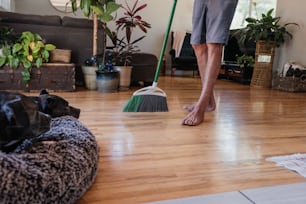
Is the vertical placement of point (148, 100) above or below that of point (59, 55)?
below

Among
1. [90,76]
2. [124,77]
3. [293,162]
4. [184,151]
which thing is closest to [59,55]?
[90,76]

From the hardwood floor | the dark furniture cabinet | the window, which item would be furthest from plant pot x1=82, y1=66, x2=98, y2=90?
the window

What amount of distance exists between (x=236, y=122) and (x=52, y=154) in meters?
1.30

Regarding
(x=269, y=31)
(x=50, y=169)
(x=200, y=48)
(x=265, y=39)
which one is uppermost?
(x=269, y=31)

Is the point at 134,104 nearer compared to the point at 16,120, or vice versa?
the point at 16,120

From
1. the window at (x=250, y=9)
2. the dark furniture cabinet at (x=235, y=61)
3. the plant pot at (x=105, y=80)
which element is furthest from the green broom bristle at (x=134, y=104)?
the window at (x=250, y=9)

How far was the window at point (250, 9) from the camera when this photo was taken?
214 inches

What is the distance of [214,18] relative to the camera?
1.85 m

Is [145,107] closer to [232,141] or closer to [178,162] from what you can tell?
[232,141]

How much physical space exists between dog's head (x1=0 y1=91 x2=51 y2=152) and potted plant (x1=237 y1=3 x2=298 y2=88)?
398 centimetres

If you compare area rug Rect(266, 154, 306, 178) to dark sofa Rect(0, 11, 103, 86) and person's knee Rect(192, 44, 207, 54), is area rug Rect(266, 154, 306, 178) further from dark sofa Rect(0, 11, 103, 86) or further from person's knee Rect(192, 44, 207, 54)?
dark sofa Rect(0, 11, 103, 86)

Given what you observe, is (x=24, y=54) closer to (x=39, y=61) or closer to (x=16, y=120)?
(x=39, y=61)

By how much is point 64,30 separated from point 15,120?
2.66 meters

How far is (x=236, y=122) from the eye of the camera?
74.2 inches
